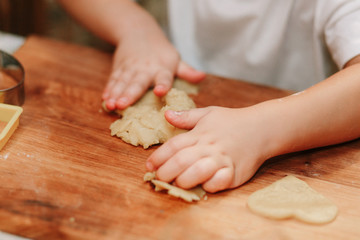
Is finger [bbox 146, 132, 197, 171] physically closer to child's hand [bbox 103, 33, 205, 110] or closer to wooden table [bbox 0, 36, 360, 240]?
wooden table [bbox 0, 36, 360, 240]

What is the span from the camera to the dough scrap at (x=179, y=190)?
0.67 metres

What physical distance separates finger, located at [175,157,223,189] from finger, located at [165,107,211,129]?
0.09 metres

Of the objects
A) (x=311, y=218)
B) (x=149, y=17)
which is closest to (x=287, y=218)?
(x=311, y=218)

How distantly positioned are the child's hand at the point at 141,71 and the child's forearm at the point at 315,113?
28 centimetres

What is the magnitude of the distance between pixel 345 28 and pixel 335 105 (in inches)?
8.6

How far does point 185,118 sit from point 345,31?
1.41 ft

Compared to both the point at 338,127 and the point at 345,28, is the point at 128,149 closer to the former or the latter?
the point at 338,127

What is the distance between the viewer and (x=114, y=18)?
3.57ft

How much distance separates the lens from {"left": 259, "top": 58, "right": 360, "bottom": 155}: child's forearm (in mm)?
740

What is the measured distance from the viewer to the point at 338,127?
781mm

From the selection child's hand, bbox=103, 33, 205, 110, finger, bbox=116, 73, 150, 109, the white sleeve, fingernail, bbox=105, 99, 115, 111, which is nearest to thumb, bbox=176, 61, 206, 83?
child's hand, bbox=103, 33, 205, 110

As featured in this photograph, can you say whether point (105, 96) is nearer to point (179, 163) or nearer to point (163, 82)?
point (163, 82)

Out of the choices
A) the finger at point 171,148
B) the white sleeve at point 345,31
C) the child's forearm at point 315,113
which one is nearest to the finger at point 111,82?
the finger at point 171,148

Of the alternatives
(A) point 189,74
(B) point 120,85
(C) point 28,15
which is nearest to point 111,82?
(B) point 120,85
